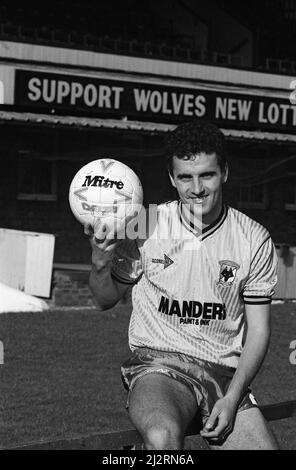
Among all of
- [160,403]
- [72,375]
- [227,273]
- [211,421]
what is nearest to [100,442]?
[160,403]

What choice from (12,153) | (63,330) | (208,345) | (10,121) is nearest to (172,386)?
(208,345)

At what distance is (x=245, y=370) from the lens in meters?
3.66

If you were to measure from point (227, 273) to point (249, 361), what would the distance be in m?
0.42

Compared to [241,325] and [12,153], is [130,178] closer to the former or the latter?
[241,325]

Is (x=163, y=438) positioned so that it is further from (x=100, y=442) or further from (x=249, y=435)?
(x=249, y=435)

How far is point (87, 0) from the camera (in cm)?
2169

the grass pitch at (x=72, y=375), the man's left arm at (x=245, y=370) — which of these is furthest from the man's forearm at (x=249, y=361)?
the grass pitch at (x=72, y=375)

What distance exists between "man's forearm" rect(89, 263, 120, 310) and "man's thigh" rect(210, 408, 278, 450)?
0.78 meters

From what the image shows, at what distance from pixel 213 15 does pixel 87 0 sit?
12.1ft

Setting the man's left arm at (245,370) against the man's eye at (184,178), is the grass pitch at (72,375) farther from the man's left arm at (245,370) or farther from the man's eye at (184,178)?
the man's eye at (184,178)

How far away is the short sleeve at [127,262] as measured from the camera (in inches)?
153

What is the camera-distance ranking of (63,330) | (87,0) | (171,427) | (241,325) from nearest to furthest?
(171,427) < (241,325) < (63,330) < (87,0)

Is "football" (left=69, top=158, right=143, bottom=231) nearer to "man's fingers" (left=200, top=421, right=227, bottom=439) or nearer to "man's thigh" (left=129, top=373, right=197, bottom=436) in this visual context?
"man's thigh" (left=129, top=373, right=197, bottom=436)

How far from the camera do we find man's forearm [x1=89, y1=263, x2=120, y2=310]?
375cm
